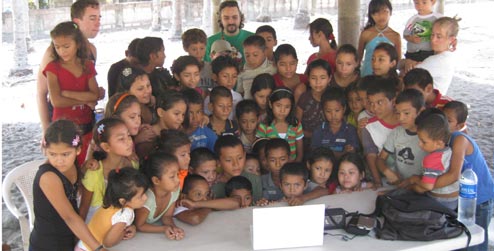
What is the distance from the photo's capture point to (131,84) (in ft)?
11.8

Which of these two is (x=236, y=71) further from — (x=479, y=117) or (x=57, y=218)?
(x=479, y=117)

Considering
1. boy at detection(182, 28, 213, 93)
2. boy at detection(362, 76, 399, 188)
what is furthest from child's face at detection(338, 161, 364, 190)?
boy at detection(182, 28, 213, 93)

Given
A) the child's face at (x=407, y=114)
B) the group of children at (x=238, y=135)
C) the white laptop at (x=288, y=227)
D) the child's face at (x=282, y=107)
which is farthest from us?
the child's face at (x=282, y=107)

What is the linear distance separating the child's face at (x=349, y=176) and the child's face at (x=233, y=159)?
65 cm

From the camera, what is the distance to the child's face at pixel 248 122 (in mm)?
3955

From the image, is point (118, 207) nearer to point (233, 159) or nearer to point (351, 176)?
point (233, 159)

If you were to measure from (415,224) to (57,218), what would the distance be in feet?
6.07

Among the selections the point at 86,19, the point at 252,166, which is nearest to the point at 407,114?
the point at 252,166

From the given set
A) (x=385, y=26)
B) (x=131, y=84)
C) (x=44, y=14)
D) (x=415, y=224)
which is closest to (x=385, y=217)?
(x=415, y=224)

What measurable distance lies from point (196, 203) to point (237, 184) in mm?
359

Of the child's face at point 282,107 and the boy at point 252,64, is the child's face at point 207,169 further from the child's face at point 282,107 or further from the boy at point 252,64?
the boy at point 252,64

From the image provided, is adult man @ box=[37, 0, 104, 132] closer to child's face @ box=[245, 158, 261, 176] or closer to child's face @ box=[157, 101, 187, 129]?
child's face @ box=[157, 101, 187, 129]

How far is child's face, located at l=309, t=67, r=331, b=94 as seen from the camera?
13.1 feet

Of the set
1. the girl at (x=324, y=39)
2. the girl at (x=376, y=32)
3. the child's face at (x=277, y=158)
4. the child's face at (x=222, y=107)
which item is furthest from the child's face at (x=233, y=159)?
the girl at (x=376, y=32)
